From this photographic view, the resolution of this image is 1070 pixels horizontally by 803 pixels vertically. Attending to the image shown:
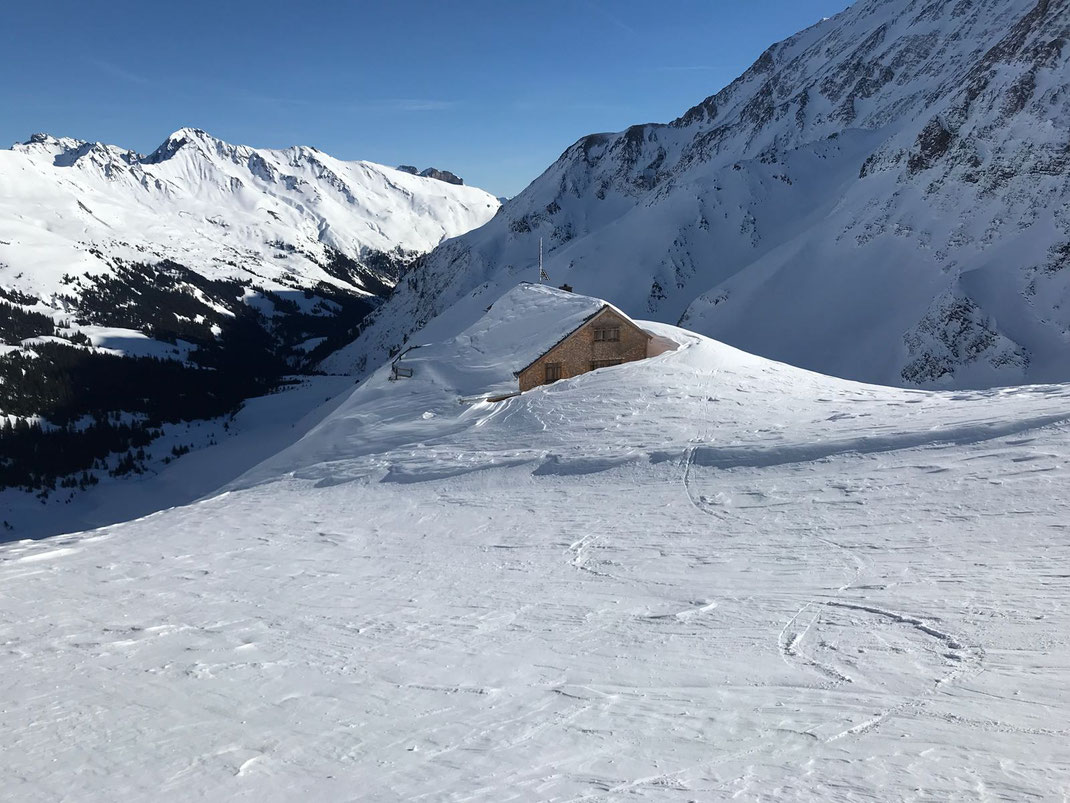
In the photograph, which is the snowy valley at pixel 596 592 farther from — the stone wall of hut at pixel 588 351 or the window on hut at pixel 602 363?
the window on hut at pixel 602 363

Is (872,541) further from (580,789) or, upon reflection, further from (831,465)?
(580,789)

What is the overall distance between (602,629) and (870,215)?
60.9 m

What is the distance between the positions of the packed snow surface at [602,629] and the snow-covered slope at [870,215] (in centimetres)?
3027

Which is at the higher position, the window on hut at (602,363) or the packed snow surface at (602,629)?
the window on hut at (602,363)

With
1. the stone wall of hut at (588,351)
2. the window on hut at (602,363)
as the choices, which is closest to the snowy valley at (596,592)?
the stone wall of hut at (588,351)

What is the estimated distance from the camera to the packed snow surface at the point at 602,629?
257 inches

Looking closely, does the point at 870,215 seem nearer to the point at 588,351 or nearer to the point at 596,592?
the point at 588,351

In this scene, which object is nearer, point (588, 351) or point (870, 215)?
point (588, 351)

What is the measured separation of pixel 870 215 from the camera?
5844 cm

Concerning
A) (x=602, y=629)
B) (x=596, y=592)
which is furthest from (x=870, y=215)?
(x=602, y=629)

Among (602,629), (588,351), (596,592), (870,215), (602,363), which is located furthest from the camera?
(870,215)

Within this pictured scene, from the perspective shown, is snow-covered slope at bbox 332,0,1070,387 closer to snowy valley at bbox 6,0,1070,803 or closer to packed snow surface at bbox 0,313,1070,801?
snowy valley at bbox 6,0,1070,803

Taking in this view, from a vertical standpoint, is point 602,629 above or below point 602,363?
below

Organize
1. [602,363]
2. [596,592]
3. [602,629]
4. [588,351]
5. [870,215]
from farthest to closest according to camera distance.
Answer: [870,215] < [602,363] < [588,351] < [596,592] < [602,629]
